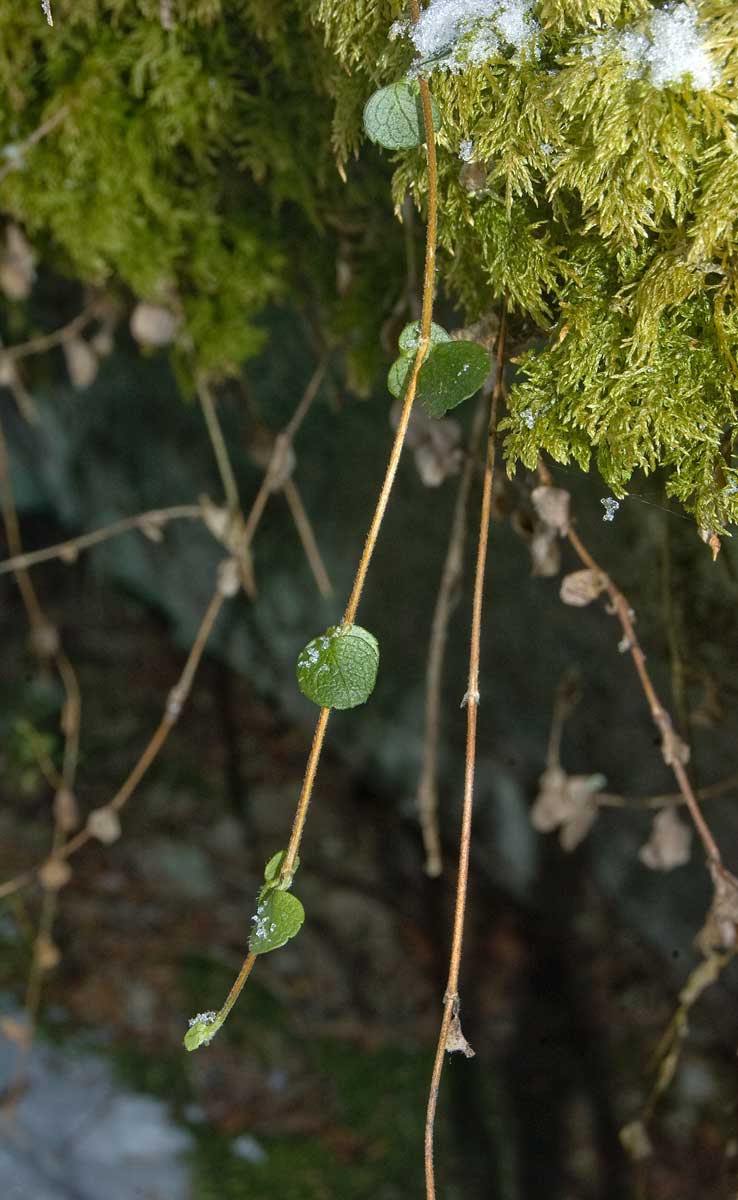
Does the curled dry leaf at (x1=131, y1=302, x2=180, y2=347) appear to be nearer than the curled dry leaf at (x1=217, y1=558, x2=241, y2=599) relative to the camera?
Yes

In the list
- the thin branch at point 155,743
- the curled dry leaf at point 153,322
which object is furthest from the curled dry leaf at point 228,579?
the curled dry leaf at point 153,322

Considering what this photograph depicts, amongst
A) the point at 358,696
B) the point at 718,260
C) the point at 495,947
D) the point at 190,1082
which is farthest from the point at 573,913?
the point at 718,260

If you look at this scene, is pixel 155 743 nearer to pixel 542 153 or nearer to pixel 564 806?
pixel 564 806

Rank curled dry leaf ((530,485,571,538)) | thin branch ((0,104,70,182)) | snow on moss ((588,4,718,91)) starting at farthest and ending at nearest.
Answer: thin branch ((0,104,70,182)) → curled dry leaf ((530,485,571,538)) → snow on moss ((588,4,718,91))

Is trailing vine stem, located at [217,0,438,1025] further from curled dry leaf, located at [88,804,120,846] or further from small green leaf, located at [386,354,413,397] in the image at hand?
curled dry leaf, located at [88,804,120,846]

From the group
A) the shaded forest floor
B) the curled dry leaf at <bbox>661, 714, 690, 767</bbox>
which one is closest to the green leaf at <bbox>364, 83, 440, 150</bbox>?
the curled dry leaf at <bbox>661, 714, 690, 767</bbox>

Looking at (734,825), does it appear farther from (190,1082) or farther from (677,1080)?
(190,1082)

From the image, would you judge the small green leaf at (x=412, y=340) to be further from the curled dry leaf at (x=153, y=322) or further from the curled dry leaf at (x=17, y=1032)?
the curled dry leaf at (x=17, y=1032)

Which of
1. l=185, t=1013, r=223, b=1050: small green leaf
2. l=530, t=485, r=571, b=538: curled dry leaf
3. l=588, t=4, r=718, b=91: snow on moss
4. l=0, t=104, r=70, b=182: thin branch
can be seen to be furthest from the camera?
l=0, t=104, r=70, b=182: thin branch
